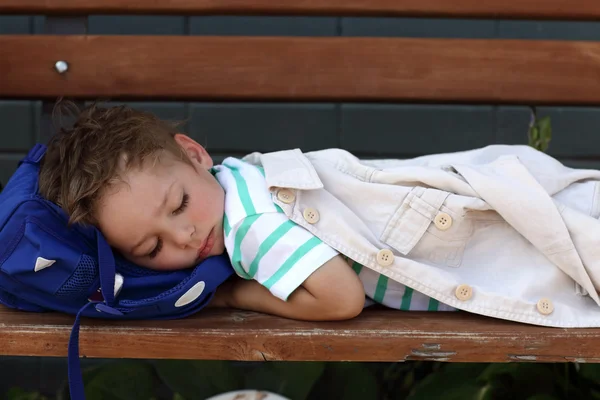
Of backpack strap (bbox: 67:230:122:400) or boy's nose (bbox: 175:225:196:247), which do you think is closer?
backpack strap (bbox: 67:230:122:400)

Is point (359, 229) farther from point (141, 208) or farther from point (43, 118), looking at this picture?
point (43, 118)

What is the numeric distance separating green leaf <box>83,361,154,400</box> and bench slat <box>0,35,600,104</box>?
826 mm

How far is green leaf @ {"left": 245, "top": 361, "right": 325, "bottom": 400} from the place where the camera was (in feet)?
7.03

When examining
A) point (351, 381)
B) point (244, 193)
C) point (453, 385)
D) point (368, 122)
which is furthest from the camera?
point (368, 122)

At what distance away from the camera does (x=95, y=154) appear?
58.9 inches

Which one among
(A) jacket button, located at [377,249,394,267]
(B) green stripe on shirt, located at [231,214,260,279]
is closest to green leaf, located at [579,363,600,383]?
(A) jacket button, located at [377,249,394,267]

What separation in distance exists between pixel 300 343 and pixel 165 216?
1.23ft

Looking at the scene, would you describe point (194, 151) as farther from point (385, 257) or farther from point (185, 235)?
point (385, 257)

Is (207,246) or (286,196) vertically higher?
(286,196)

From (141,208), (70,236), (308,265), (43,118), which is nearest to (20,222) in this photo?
(70,236)

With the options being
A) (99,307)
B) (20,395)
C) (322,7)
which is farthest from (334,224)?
(20,395)

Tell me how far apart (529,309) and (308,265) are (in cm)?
47

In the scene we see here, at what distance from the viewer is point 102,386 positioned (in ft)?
7.02

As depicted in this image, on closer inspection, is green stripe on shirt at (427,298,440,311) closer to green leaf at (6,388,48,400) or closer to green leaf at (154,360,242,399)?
green leaf at (154,360,242,399)
